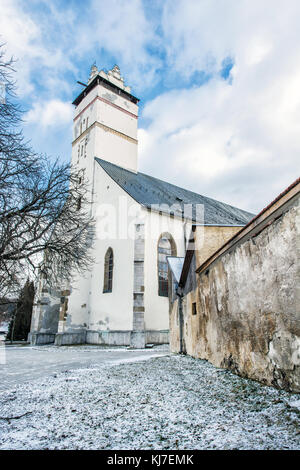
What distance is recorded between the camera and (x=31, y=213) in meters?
7.76

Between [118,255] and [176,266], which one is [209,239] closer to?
[176,266]

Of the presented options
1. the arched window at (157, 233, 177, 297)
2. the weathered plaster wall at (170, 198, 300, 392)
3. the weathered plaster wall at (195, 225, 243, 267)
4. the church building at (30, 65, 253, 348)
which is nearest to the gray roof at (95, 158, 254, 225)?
the church building at (30, 65, 253, 348)

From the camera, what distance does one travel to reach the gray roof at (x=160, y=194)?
56.7ft

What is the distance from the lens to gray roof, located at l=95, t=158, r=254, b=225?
17.3 m

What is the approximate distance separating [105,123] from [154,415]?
71.6 ft

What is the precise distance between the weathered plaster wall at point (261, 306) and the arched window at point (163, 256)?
32.7 feet

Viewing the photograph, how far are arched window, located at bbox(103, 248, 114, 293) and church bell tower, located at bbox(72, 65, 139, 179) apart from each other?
6.79 meters

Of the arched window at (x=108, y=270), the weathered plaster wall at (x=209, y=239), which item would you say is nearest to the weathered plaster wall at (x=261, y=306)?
the weathered plaster wall at (x=209, y=239)

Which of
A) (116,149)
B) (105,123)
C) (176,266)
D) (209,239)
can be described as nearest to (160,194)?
(116,149)

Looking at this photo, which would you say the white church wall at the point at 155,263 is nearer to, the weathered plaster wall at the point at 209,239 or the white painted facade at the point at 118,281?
the white painted facade at the point at 118,281

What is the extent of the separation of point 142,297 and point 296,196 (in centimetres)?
1127

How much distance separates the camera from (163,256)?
15734 millimetres
